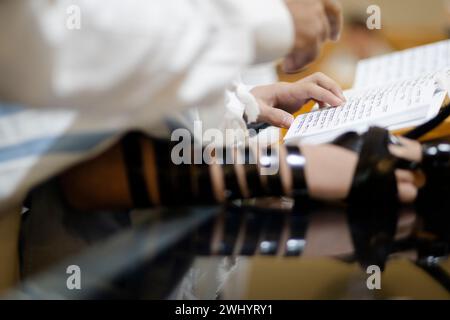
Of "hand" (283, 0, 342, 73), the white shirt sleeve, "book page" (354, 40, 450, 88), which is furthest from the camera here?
"book page" (354, 40, 450, 88)

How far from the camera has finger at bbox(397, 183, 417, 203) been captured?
0.41 m

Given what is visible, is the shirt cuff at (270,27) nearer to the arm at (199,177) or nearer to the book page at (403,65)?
the arm at (199,177)

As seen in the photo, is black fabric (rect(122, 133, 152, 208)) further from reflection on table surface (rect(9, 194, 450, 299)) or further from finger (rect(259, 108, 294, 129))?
finger (rect(259, 108, 294, 129))

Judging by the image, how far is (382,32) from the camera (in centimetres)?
71

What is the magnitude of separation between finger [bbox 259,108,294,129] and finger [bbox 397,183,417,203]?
124mm

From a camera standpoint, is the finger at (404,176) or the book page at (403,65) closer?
the finger at (404,176)

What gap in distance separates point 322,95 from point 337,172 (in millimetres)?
122

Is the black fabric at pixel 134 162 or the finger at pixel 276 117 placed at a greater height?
the finger at pixel 276 117

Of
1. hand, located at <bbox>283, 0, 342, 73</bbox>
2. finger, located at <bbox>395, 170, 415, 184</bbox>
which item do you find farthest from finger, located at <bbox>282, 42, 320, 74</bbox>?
finger, located at <bbox>395, 170, 415, 184</bbox>

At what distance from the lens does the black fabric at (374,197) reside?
0.39 meters

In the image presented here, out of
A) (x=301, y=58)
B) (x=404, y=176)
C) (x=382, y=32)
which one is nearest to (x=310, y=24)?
(x=301, y=58)

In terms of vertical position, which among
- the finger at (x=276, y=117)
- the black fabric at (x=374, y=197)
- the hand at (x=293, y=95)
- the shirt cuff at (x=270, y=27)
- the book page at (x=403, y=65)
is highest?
the shirt cuff at (x=270, y=27)

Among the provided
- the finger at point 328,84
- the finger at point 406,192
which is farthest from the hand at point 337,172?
the finger at point 328,84
